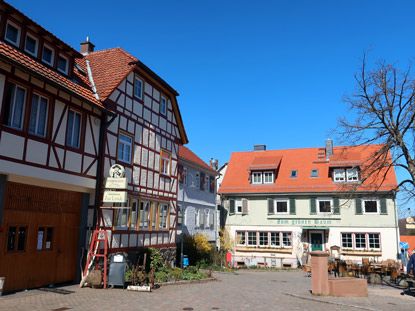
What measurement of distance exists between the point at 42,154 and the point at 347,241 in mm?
26113

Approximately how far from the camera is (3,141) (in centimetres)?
1133

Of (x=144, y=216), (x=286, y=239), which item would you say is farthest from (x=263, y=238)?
(x=144, y=216)

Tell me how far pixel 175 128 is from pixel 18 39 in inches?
441

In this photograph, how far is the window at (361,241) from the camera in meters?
30.5

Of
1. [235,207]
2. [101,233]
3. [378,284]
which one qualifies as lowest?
[378,284]

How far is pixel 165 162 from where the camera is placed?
21.7 m

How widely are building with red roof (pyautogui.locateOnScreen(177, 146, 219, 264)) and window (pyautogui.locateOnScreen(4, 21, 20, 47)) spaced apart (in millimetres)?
15898

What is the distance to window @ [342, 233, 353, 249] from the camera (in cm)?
3128

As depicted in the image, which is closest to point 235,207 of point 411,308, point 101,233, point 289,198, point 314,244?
point 289,198

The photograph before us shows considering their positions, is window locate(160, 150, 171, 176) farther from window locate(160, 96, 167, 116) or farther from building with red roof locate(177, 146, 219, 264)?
building with red roof locate(177, 146, 219, 264)

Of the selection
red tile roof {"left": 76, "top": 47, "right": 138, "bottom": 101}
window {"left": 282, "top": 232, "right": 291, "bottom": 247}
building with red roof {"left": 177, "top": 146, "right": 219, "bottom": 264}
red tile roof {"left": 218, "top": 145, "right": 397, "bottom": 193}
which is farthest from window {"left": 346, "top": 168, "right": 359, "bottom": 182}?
red tile roof {"left": 76, "top": 47, "right": 138, "bottom": 101}

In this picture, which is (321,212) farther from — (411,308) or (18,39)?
(18,39)

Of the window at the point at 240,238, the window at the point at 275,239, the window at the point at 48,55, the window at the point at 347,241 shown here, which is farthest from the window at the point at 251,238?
the window at the point at 48,55

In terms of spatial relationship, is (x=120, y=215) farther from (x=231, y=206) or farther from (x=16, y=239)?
(x=231, y=206)
